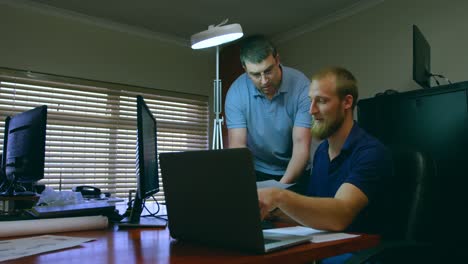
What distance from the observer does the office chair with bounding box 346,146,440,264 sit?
3.63ft

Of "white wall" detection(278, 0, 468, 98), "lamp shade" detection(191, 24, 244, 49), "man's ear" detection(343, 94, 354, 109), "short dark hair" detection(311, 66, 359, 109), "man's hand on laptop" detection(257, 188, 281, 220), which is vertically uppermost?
"white wall" detection(278, 0, 468, 98)

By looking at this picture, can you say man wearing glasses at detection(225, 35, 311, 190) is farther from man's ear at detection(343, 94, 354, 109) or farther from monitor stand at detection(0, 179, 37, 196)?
monitor stand at detection(0, 179, 37, 196)

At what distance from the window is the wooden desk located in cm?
259

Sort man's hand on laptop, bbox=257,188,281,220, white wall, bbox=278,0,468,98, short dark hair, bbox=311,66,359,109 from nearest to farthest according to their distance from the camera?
man's hand on laptop, bbox=257,188,281,220, short dark hair, bbox=311,66,359,109, white wall, bbox=278,0,468,98

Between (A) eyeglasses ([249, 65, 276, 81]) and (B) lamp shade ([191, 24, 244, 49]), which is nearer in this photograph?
(B) lamp shade ([191, 24, 244, 49])

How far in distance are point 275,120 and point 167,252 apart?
1384mm

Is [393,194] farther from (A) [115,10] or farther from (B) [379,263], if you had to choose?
(A) [115,10]

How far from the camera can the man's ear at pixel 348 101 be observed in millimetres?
1386

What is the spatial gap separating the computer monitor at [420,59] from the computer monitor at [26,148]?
2.05m

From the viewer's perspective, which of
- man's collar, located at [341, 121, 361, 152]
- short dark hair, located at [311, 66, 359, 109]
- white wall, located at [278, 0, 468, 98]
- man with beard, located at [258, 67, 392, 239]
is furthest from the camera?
white wall, located at [278, 0, 468, 98]

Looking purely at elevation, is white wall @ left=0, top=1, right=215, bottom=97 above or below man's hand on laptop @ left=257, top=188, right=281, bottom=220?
above

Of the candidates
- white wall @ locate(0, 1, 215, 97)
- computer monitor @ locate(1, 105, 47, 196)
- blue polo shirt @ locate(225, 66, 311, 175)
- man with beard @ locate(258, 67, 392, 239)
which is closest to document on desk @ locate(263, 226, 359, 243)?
man with beard @ locate(258, 67, 392, 239)

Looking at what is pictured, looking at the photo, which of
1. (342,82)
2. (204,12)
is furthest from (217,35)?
(204,12)

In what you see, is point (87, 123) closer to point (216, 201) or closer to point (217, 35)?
point (217, 35)
